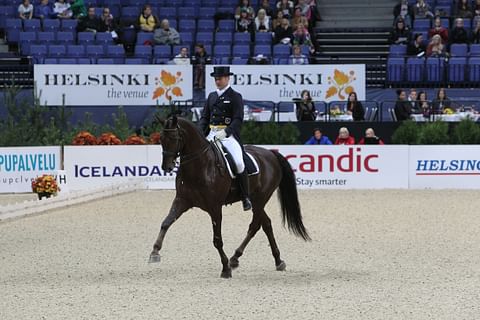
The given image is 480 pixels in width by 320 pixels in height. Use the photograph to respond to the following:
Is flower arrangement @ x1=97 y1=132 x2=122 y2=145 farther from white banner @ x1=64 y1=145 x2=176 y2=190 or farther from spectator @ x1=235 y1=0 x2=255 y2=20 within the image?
spectator @ x1=235 y1=0 x2=255 y2=20

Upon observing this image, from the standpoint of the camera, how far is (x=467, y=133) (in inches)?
796

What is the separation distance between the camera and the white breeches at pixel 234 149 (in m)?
9.66

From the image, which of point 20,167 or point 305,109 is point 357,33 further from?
point 20,167

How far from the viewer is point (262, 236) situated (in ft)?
41.6

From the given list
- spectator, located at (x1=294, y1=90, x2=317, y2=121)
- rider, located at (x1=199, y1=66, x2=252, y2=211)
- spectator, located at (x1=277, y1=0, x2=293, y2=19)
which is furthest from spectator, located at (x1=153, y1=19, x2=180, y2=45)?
rider, located at (x1=199, y1=66, x2=252, y2=211)

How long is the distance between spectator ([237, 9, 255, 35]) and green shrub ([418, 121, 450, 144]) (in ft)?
21.7

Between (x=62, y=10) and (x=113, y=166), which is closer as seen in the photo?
(x=113, y=166)

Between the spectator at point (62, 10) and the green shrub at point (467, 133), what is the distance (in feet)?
36.4

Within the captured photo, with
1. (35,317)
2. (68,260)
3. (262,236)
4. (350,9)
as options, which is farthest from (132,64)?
(35,317)

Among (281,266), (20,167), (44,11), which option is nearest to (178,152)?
(281,266)

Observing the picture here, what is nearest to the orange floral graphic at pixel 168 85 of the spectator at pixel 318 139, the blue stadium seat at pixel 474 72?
the spectator at pixel 318 139

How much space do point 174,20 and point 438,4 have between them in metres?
7.42

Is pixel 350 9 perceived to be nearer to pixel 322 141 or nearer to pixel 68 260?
pixel 322 141

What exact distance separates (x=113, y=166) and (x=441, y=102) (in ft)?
23.9
